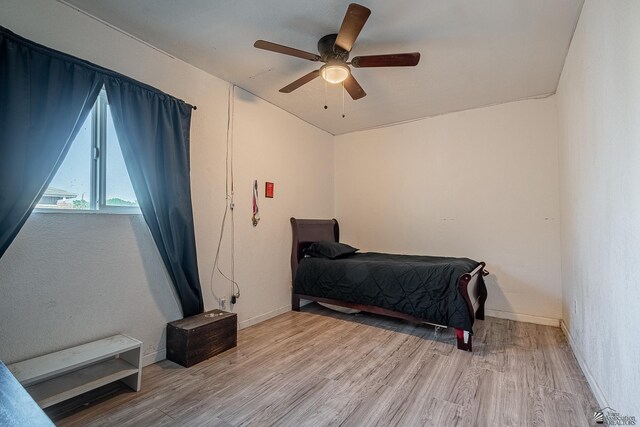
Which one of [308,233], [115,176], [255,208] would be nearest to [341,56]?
[255,208]

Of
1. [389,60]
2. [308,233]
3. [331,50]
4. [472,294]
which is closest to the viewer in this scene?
[389,60]

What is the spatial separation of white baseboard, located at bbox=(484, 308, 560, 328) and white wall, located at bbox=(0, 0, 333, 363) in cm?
253

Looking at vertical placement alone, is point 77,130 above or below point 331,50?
below

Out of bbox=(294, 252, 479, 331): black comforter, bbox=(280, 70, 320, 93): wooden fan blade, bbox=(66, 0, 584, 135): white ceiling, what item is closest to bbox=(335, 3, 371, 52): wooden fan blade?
bbox=(66, 0, 584, 135): white ceiling

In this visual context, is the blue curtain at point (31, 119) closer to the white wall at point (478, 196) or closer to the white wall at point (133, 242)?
the white wall at point (133, 242)

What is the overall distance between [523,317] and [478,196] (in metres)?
1.49

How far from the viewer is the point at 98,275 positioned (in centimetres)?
209

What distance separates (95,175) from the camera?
2.14 metres

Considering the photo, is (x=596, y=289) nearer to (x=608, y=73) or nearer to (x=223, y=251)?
(x=608, y=73)

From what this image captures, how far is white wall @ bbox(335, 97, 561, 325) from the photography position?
3.35 meters

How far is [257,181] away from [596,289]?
3064 mm

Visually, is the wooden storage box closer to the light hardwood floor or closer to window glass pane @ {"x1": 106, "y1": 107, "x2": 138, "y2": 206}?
the light hardwood floor

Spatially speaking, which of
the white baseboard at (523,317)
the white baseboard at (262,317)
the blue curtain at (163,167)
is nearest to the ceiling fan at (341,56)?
the blue curtain at (163,167)

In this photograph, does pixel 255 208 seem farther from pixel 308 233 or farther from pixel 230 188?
pixel 308 233
